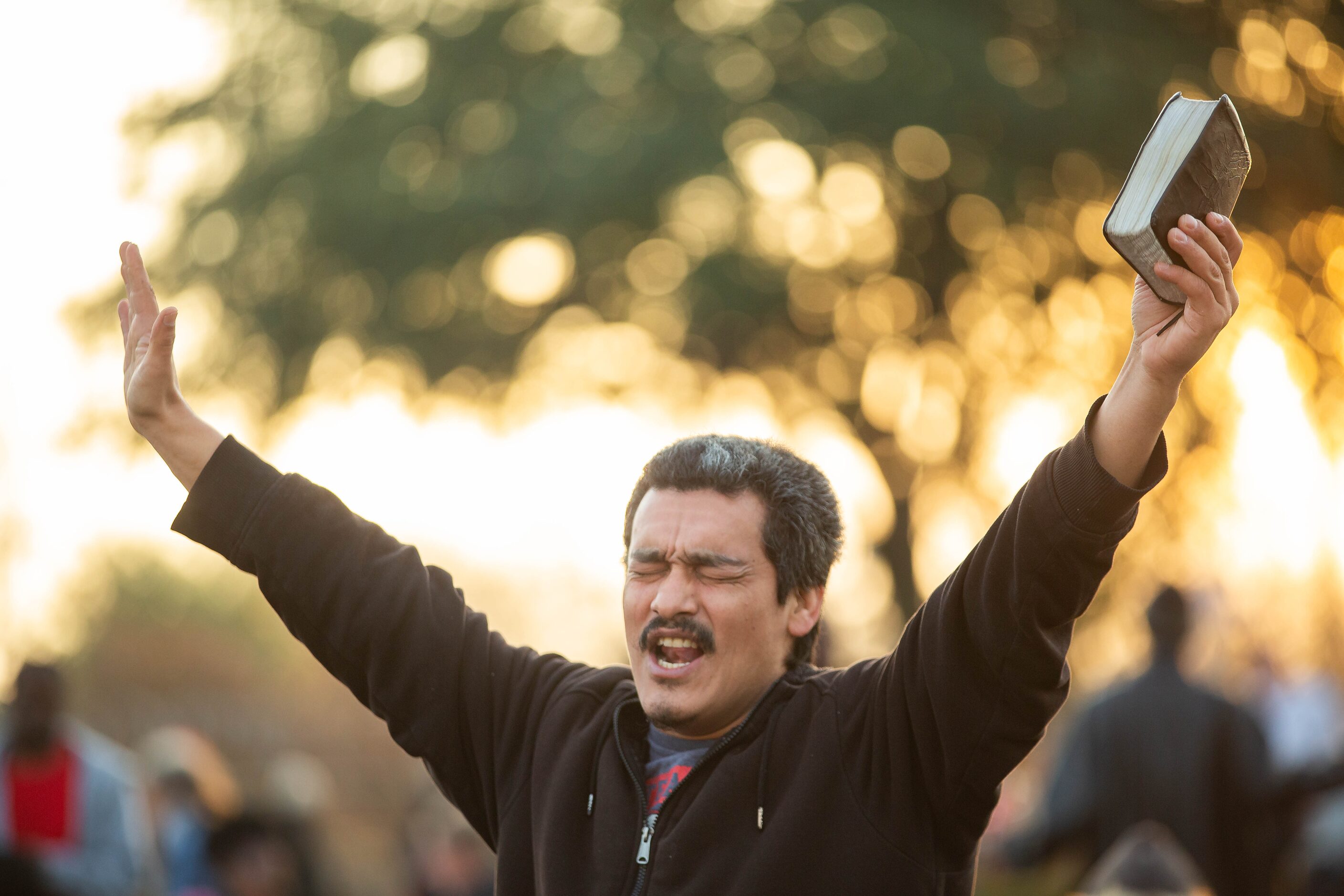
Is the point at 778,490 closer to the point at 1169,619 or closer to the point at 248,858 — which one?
the point at 1169,619

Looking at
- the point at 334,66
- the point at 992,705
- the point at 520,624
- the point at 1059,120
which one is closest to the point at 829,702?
the point at 992,705

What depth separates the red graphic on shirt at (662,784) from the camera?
280cm

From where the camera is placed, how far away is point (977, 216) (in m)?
11.2

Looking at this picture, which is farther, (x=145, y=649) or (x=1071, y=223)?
(x=145, y=649)

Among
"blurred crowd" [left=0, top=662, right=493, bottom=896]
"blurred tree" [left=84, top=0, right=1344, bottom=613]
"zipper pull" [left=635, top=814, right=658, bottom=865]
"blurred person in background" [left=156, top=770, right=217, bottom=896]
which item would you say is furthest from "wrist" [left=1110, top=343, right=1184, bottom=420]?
"blurred tree" [left=84, top=0, right=1344, bottom=613]

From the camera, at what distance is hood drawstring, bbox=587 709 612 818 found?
2.85m

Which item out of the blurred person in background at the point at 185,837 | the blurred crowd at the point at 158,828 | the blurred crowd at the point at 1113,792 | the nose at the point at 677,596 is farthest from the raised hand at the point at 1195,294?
the blurred person in background at the point at 185,837

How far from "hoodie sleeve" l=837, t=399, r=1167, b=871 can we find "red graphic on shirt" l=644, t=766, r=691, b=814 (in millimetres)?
342

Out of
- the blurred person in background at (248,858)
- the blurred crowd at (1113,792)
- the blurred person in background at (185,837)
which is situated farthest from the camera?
the blurred person in background at (185,837)

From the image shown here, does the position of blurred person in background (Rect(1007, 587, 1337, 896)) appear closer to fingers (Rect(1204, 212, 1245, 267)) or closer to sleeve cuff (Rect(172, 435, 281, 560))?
fingers (Rect(1204, 212, 1245, 267))

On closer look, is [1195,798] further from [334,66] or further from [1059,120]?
[334,66]

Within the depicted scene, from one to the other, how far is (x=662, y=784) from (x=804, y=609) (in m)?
0.45

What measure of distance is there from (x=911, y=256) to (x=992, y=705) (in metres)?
9.43

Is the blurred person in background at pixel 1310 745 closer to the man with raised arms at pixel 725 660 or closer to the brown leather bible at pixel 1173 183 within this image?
the man with raised arms at pixel 725 660
